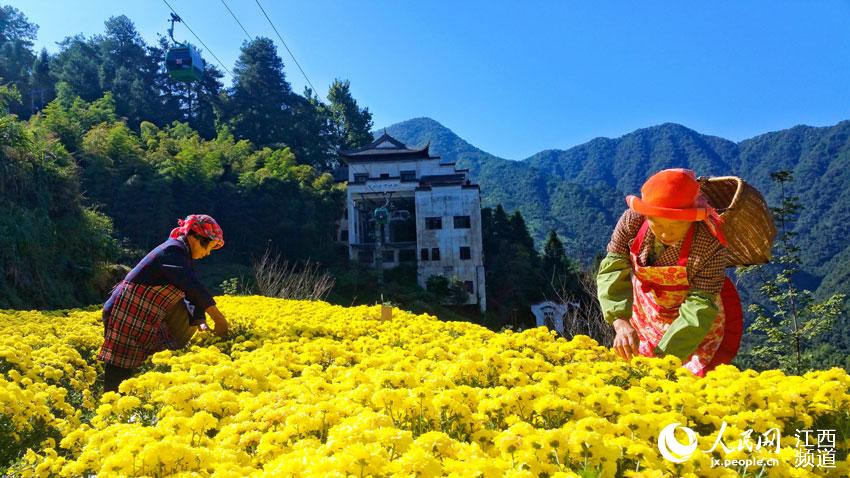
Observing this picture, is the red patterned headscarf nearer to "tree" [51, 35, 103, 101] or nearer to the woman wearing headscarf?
the woman wearing headscarf

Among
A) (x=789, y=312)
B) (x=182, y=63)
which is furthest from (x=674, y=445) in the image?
(x=182, y=63)

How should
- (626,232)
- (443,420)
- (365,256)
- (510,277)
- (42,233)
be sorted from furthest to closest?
(365,256) < (510,277) < (42,233) < (626,232) < (443,420)

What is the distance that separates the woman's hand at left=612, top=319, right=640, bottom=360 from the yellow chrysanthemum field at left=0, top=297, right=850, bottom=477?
2.8 inches

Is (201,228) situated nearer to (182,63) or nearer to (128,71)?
(182,63)

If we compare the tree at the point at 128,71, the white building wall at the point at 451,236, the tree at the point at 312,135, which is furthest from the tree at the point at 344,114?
→ the white building wall at the point at 451,236

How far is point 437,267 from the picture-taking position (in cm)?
3073

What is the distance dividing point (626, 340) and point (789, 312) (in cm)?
1653

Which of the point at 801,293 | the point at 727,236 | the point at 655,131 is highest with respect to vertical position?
the point at 655,131

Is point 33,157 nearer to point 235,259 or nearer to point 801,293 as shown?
point 235,259

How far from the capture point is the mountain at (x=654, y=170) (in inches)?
1620

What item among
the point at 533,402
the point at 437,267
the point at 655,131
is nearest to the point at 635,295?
the point at 533,402

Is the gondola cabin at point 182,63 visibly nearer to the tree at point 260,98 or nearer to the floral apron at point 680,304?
the tree at point 260,98

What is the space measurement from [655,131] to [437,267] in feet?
278

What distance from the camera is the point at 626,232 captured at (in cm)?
318
